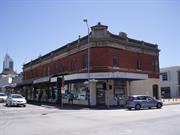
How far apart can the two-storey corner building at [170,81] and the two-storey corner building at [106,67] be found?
3307cm

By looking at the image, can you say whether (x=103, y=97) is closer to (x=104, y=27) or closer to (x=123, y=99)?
(x=123, y=99)

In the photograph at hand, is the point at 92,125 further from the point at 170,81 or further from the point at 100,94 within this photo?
the point at 170,81

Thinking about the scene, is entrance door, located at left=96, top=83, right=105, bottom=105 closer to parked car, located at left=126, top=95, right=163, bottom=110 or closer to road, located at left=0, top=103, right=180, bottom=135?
parked car, located at left=126, top=95, right=163, bottom=110

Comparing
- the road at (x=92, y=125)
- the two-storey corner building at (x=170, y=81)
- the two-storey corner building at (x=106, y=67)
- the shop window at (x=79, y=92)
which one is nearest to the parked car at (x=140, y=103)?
the two-storey corner building at (x=106, y=67)

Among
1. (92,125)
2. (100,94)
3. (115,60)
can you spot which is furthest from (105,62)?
(92,125)

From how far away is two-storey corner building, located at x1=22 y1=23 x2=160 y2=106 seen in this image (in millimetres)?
38344

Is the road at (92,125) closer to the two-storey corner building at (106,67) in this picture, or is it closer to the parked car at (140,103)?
the parked car at (140,103)

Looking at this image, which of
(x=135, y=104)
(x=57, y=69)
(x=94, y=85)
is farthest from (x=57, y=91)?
(x=135, y=104)

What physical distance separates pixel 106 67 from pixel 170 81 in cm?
4563

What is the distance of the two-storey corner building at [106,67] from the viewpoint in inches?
1510

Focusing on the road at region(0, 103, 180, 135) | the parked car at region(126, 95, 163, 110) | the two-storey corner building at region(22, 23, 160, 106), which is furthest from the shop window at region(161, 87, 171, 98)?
the road at region(0, 103, 180, 135)

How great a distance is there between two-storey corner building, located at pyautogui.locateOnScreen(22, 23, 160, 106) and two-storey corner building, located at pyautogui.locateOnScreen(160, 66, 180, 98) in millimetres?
33071

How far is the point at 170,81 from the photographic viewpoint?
263 ft

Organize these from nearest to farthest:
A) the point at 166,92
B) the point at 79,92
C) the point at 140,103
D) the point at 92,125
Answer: the point at 92,125 < the point at 140,103 < the point at 79,92 < the point at 166,92
